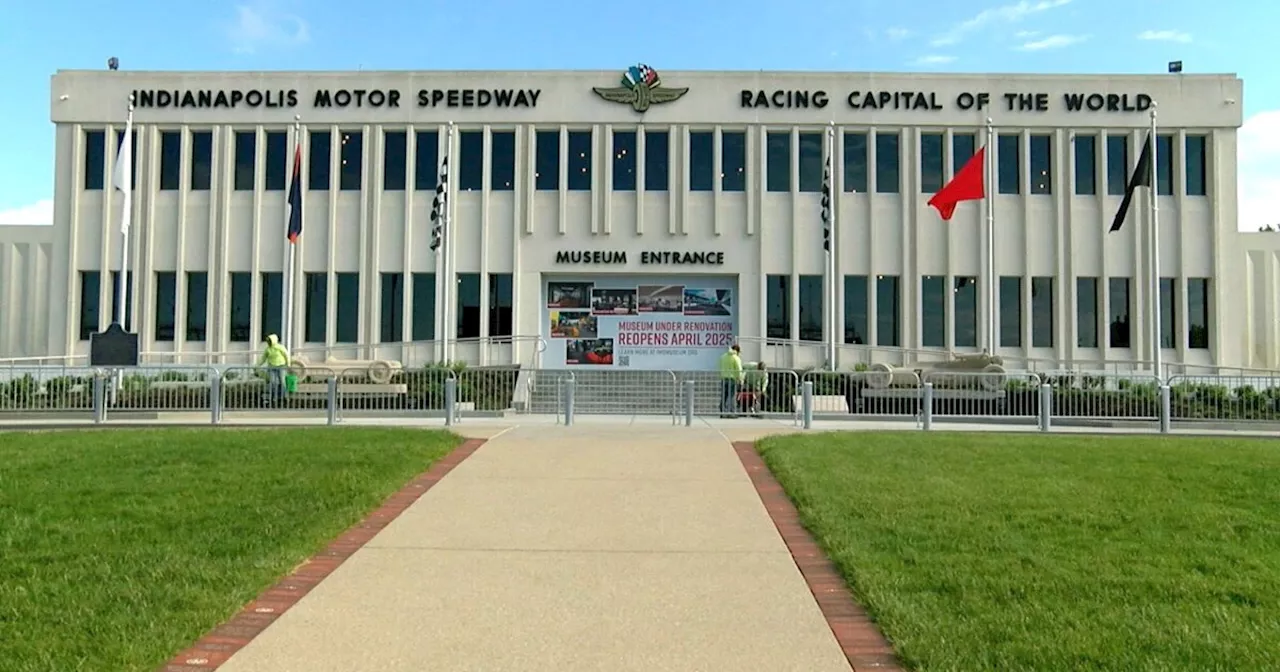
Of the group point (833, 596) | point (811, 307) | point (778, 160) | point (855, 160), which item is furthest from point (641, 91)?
point (833, 596)

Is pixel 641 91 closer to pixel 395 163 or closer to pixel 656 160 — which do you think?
pixel 656 160

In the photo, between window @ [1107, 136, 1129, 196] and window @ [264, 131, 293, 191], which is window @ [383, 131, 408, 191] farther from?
window @ [1107, 136, 1129, 196]

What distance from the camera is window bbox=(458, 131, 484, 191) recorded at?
1155 inches

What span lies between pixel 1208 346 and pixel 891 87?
41.4 ft

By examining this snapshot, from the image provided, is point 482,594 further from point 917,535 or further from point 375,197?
point 375,197

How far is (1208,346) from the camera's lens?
93.4ft

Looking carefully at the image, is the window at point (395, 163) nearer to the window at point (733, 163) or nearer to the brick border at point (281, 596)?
the window at point (733, 163)

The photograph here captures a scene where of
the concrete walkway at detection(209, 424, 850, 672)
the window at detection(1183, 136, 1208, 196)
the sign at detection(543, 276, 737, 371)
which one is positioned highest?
the window at detection(1183, 136, 1208, 196)

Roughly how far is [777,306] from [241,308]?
55.0ft

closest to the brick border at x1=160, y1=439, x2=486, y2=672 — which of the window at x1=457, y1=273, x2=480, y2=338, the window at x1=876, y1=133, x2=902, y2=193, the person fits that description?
the person

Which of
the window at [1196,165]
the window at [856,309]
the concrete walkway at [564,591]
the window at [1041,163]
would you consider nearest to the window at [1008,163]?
the window at [1041,163]

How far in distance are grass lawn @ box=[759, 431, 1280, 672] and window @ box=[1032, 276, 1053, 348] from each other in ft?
57.2

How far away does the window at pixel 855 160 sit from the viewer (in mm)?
29328

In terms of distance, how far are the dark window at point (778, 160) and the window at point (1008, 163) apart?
Result: 664cm
